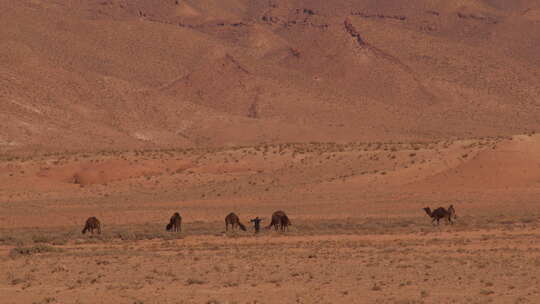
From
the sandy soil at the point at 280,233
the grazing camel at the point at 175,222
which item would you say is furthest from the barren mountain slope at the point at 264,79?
the grazing camel at the point at 175,222

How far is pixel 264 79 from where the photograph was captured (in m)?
121

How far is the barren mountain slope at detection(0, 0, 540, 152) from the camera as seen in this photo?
98312 millimetres

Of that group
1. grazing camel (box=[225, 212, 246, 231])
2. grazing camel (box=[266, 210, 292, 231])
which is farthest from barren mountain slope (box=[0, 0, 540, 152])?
grazing camel (box=[266, 210, 292, 231])

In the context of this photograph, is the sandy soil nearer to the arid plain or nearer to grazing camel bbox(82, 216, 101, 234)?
the arid plain

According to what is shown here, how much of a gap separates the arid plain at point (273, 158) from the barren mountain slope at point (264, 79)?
14.3 inches

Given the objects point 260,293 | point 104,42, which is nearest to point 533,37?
point 104,42

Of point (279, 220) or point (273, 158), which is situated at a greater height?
point (273, 158)

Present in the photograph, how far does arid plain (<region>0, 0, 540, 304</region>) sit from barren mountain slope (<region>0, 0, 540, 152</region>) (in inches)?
14.3

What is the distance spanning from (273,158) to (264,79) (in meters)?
59.9

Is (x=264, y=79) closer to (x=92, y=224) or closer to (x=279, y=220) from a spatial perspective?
(x=92, y=224)

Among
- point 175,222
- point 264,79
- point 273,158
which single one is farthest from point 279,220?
point 264,79

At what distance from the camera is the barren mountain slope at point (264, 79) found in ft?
323

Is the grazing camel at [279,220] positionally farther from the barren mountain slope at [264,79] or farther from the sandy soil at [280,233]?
the barren mountain slope at [264,79]

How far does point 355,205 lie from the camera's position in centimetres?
4494
